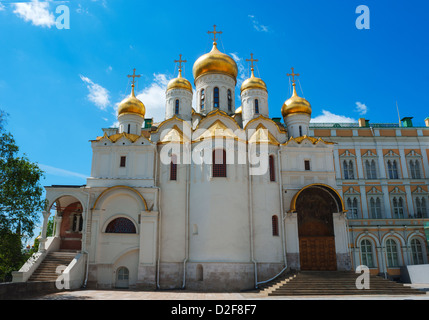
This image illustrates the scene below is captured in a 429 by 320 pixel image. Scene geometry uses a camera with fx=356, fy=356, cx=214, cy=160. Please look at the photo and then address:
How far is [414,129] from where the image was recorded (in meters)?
31.6

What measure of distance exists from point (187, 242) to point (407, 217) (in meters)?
19.3

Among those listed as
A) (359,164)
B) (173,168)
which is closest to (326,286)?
(173,168)

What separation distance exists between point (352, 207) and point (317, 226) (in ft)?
30.0

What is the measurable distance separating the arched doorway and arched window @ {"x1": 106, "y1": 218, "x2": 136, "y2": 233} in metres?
9.89

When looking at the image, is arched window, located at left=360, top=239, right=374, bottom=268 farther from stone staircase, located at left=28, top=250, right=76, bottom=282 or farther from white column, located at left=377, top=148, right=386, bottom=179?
stone staircase, located at left=28, top=250, right=76, bottom=282

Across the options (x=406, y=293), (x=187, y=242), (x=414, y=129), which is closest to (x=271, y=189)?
(x=187, y=242)

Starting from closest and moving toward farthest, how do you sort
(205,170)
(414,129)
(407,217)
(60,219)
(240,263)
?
1. (240,263)
2. (205,170)
3. (60,219)
4. (407,217)
5. (414,129)

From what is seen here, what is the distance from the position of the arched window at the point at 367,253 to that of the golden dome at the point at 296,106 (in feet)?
36.9

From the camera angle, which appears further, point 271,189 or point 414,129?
point 414,129

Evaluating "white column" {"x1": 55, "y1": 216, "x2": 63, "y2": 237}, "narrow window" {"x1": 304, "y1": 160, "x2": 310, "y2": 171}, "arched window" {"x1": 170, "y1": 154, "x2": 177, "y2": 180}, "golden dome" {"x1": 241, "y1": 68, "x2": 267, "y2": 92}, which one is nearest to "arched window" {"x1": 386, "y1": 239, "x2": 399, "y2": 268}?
"narrow window" {"x1": 304, "y1": 160, "x2": 310, "y2": 171}

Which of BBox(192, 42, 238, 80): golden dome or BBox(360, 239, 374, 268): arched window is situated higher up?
BBox(192, 42, 238, 80): golden dome

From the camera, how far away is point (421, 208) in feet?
97.0

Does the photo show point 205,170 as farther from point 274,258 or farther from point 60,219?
point 60,219

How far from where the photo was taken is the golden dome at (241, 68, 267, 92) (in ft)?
83.6
